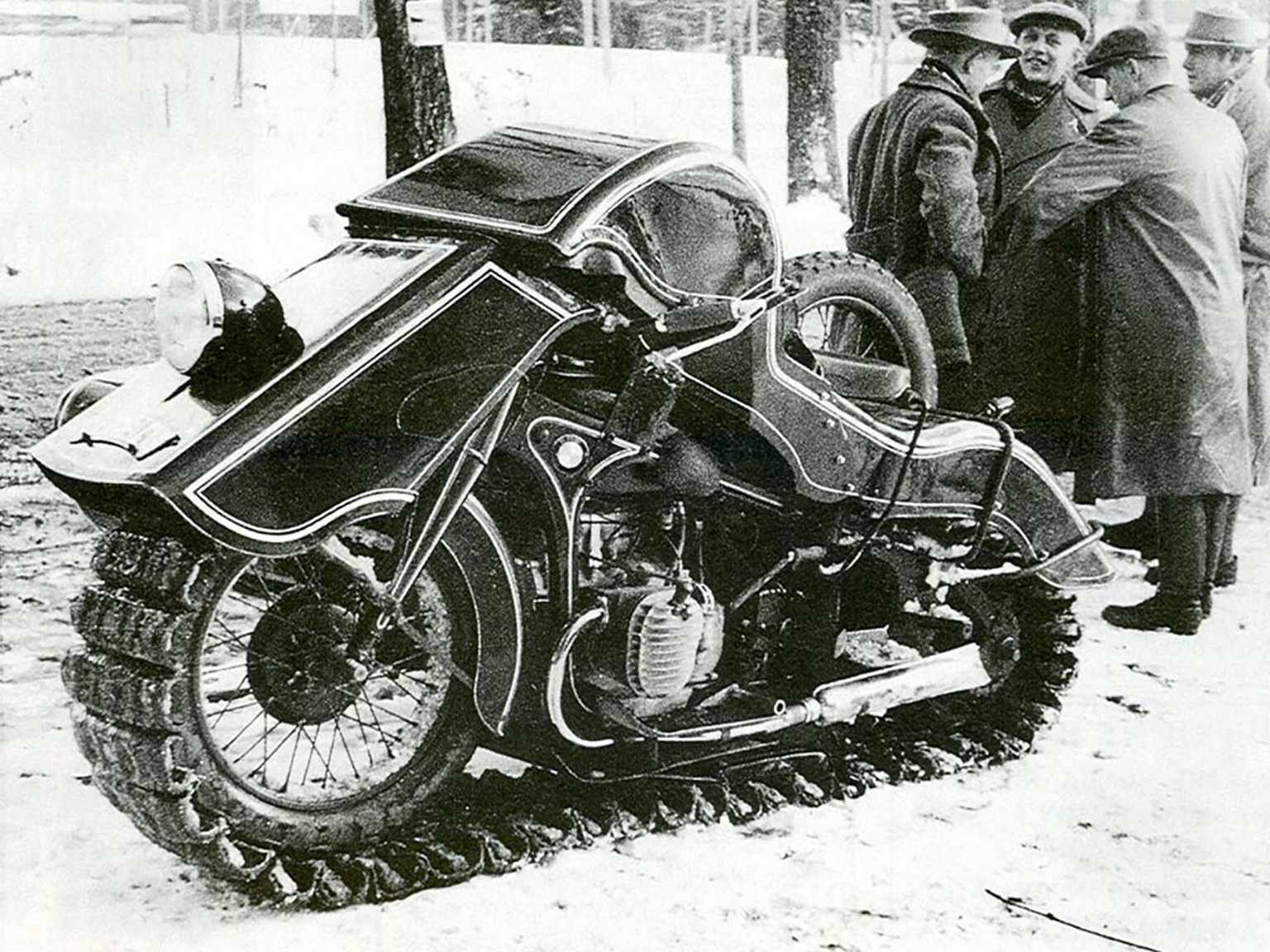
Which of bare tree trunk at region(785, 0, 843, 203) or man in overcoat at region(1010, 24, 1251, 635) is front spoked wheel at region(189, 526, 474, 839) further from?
man in overcoat at region(1010, 24, 1251, 635)

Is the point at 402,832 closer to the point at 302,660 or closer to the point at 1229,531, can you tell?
the point at 302,660

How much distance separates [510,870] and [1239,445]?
3.06m

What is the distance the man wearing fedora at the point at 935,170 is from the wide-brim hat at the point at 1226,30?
0.59m

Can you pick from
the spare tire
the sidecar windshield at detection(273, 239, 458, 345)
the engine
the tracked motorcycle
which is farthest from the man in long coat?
the sidecar windshield at detection(273, 239, 458, 345)

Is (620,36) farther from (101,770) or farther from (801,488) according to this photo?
(101,770)

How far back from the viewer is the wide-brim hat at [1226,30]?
5.22 meters

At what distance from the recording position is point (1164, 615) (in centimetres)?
543

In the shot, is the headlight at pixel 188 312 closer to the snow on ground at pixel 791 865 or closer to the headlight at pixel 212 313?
the headlight at pixel 212 313

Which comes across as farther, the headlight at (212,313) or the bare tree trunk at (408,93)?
the bare tree trunk at (408,93)

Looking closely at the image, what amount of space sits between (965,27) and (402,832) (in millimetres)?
3265

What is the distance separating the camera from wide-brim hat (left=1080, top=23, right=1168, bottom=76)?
528 centimetres

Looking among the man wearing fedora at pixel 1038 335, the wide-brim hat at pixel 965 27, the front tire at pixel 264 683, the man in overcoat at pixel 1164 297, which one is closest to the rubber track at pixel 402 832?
the front tire at pixel 264 683

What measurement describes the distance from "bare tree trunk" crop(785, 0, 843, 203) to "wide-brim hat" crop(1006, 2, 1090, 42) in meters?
1.22

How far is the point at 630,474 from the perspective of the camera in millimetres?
3752
